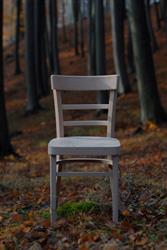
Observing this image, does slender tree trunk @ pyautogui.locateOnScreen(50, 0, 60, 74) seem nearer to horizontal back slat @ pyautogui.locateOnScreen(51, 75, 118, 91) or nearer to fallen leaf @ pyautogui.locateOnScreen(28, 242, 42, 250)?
horizontal back slat @ pyautogui.locateOnScreen(51, 75, 118, 91)

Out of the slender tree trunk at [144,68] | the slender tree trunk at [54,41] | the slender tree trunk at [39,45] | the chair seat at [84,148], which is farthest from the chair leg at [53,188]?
the slender tree trunk at [54,41]

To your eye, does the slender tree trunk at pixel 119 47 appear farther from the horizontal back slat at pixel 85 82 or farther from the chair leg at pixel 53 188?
the chair leg at pixel 53 188

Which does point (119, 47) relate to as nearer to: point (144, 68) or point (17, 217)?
point (144, 68)

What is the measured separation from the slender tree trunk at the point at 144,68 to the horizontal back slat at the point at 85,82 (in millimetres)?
9509

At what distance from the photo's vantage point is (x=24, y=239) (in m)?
5.17

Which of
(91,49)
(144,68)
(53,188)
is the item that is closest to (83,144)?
(53,188)

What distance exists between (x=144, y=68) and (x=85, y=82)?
963cm

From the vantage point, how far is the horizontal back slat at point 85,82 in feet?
18.9

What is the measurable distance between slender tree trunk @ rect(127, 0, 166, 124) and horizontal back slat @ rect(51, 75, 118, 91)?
951 cm

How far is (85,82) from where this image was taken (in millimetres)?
5887

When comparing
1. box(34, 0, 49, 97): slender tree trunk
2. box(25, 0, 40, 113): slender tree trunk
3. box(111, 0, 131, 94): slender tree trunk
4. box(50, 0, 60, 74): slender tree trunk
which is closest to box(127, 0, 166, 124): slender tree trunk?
box(111, 0, 131, 94): slender tree trunk

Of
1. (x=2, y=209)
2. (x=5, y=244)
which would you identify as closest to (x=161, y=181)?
(x=2, y=209)

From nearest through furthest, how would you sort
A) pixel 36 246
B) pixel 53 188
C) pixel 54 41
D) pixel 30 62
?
pixel 36 246, pixel 53 188, pixel 30 62, pixel 54 41

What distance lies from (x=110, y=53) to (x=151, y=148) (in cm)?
2905
